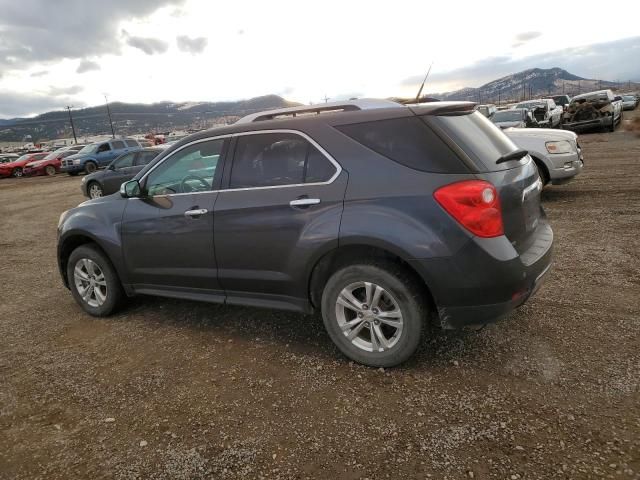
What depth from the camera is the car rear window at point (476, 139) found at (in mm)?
2977

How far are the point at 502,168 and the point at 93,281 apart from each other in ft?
12.7

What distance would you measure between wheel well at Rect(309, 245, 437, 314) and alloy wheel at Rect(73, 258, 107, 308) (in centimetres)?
237

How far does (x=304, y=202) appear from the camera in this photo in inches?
128

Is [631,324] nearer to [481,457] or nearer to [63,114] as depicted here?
[481,457]

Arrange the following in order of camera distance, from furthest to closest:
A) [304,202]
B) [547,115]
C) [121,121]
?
[121,121] → [547,115] → [304,202]

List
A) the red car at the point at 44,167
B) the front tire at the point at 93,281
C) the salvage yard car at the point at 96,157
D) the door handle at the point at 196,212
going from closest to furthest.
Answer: the door handle at the point at 196,212 → the front tire at the point at 93,281 → the salvage yard car at the point at 96,157 → the red car at the point at 44,167

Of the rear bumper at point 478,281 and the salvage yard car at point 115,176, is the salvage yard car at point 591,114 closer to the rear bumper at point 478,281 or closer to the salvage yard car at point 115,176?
the salvage yard car at point 115,176

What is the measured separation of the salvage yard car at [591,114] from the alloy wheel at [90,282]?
67.3ft

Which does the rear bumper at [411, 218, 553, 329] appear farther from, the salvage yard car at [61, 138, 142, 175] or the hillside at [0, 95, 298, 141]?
the hillside at [0, 95, 298, 141]

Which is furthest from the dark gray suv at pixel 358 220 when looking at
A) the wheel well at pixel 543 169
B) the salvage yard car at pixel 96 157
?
the salvage yard car at pixel 96 157

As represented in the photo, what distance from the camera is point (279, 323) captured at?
4152mm

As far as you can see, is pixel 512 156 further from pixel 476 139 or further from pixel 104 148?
pixel 104 148

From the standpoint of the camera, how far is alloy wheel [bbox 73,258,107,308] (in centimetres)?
460

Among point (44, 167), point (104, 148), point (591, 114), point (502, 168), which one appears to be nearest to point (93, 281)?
point (502, 168)
